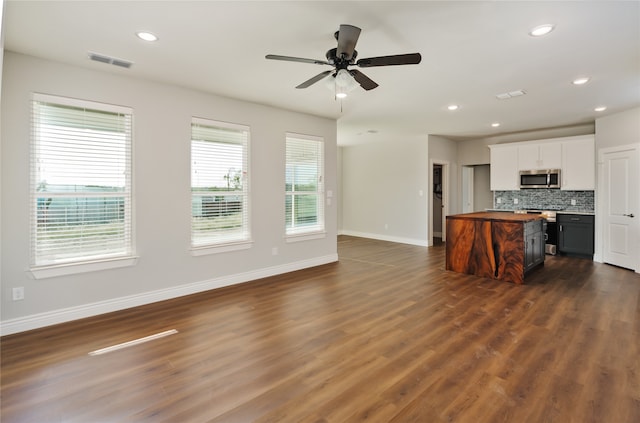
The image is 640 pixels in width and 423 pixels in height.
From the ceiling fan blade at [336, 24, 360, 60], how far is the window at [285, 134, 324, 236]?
2767mm

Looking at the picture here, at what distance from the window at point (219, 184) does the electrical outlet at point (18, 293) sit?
1.66 m

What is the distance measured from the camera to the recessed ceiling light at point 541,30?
2612 mm

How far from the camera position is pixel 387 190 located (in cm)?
847

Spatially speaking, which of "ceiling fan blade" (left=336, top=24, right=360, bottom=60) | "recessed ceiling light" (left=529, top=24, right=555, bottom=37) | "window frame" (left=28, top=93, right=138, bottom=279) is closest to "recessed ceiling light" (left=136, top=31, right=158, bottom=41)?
"window frame" (left=28, top=93, right=138, bottom=279)

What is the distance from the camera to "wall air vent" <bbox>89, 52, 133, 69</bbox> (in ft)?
10.2

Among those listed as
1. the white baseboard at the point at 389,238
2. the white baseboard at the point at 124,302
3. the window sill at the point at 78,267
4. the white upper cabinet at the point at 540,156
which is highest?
the white upper cabinet at the point at 540,156

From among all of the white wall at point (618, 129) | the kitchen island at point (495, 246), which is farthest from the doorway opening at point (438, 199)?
the white wall at point (618, 129)

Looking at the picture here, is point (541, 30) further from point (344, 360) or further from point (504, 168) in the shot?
point (504, 168)

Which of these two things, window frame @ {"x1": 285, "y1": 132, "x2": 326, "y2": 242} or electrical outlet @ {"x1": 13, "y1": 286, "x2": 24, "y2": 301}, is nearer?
electrical outlet @ {"x1": 13, "y1": 286, "x2": 24, "y2": 301}

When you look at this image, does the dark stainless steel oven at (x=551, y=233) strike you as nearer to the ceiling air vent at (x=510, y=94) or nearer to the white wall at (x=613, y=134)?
the white wall at (x=613, y=134)

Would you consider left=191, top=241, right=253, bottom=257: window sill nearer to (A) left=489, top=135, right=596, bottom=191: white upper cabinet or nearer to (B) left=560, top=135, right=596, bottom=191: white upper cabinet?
(A) left=489, top=135, right=596, bottom=191: white upper cabinet

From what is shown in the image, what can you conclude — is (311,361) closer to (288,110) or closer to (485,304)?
(485,304)

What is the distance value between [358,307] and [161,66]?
3.39m

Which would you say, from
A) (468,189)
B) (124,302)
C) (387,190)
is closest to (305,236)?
(124,302)
